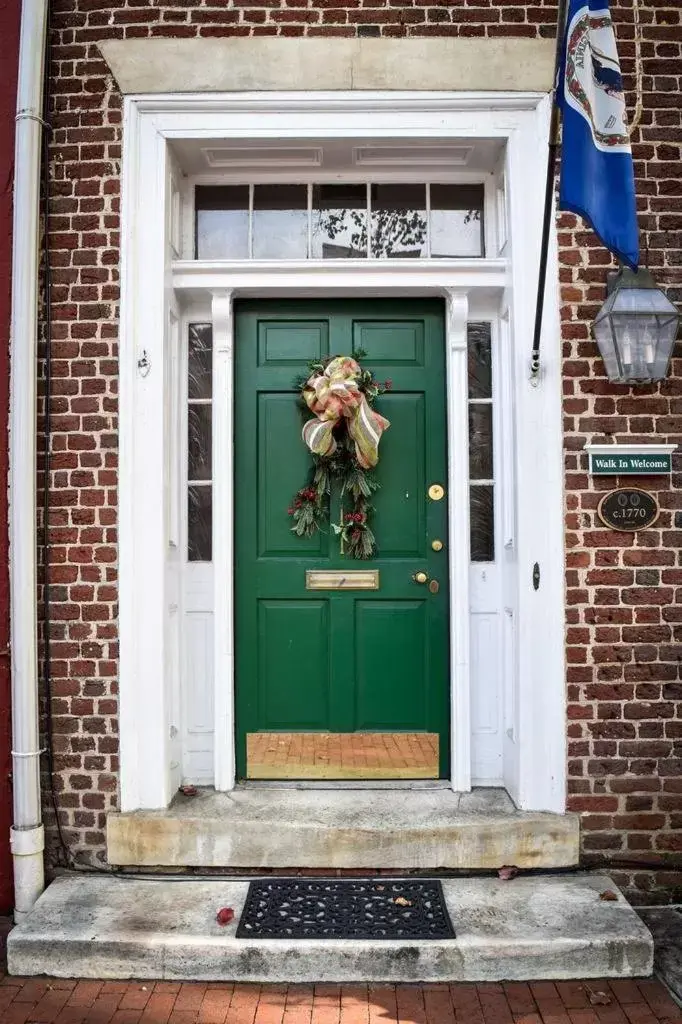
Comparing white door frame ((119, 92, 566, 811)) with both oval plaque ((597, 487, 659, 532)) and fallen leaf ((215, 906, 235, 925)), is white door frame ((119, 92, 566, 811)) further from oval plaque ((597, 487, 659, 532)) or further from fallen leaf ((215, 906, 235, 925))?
fallen leaf ((215, 906, 235, 925))

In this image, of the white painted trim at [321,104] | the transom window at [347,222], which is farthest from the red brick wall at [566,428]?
the transom window at [347,222]

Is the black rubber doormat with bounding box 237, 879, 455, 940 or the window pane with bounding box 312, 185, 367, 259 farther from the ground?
the window pane with bounding box 312, 185, 367, 259

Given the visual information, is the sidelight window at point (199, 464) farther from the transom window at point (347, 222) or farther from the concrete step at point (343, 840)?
the concrete step at point (343, 840)

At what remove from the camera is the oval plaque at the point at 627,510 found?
3693mm

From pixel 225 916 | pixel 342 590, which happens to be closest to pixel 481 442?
pixel 342 590

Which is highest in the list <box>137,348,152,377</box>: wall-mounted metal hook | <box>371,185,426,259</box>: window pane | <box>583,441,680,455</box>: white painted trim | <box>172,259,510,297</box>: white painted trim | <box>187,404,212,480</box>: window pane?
<box>371,185,426,259</box>: window pane

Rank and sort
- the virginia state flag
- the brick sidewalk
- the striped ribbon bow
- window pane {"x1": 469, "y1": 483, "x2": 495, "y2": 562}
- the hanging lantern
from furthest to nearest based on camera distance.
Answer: window pane {"x1": 469, "y1": 483, "x2": 495, "y2": 562} → the striped ribbon bow → the hanging lantern → the virginia state flag → the brick sidewalk

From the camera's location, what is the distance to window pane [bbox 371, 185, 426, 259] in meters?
4.19

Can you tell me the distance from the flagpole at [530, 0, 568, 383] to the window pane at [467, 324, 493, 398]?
1.49 feet

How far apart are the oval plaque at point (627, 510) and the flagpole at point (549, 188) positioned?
692 mm

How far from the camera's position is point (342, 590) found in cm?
415

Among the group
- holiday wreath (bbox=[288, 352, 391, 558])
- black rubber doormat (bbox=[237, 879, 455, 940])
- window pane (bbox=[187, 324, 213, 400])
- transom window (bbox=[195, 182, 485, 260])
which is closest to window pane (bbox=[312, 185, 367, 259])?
transom window (bbox=[195, 182, 485, 260])

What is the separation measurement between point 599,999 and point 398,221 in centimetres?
379

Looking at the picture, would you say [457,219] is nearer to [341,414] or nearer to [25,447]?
[341,414]
